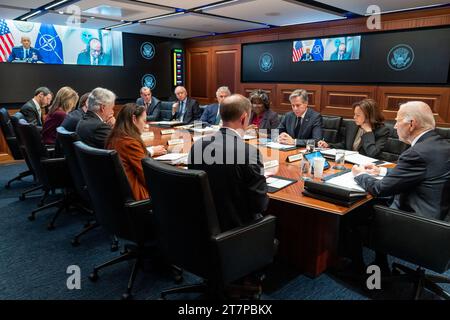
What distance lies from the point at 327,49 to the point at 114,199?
15.3 ft

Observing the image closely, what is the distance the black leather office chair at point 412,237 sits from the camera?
1771 millimetres

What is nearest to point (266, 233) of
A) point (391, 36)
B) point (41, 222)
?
point (41, 222)

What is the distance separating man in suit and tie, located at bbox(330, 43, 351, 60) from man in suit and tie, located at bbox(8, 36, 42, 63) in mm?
5155

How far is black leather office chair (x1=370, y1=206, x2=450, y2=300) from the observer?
177 centimetres

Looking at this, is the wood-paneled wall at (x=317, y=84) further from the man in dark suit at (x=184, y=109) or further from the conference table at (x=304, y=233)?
the conference table at (x=304, y=233)

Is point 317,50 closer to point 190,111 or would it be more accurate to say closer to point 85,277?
point 190,111

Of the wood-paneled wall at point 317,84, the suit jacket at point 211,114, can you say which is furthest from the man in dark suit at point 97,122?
the wood-paneled wall at point 317,84

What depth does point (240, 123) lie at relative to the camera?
193cm

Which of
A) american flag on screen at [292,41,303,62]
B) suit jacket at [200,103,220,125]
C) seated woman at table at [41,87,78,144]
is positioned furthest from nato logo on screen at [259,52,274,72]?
seated woman at table at [41,87,78,144]

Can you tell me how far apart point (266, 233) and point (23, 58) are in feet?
19.4

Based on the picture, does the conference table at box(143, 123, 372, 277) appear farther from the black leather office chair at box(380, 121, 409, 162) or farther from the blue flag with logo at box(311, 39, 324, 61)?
the blue flag with logo at box(311, 39, 324, 61)

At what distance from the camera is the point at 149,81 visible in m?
7.45

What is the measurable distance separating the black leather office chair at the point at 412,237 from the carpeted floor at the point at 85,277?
0.49 metres
